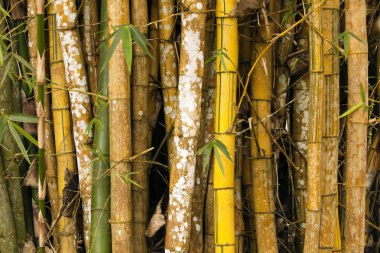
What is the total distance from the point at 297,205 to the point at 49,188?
868mm

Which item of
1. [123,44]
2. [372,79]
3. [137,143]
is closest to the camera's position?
[123,44]

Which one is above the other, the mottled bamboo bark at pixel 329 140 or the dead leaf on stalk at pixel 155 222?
the mottled bamboo bark at pixel 329 140

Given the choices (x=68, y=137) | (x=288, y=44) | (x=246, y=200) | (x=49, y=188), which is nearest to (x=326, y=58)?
→ (x=288, y=44)

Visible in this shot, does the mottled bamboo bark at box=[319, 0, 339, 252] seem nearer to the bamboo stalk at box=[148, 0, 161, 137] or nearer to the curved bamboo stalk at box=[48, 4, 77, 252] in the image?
the bamboo stalk at box=[148, 0, 161, 137]

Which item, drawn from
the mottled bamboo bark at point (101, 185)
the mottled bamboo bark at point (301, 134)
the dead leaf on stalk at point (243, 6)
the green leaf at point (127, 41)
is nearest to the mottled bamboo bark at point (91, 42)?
the mottled bamboo bark at point (101, 185)

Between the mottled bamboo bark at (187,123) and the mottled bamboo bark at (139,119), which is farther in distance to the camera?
the mottled bamboo bark at (139,119)

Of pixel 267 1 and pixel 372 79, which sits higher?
pixel 267 1

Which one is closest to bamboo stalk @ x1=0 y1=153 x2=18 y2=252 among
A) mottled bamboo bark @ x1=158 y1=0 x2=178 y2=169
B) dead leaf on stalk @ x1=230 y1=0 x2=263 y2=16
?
mottled bamboo bark @ x1=158 y1=0 x2=178 y2=169

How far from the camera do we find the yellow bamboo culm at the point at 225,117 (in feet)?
5.75

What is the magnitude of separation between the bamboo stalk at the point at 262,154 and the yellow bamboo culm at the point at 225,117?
220 mm

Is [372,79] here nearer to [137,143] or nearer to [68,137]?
[137,143]

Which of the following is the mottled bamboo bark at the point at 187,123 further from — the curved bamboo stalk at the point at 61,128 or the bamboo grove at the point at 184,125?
the curved bamboo stalk at the point at 61,128

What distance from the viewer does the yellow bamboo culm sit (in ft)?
5.75

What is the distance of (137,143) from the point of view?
6.19 ft
